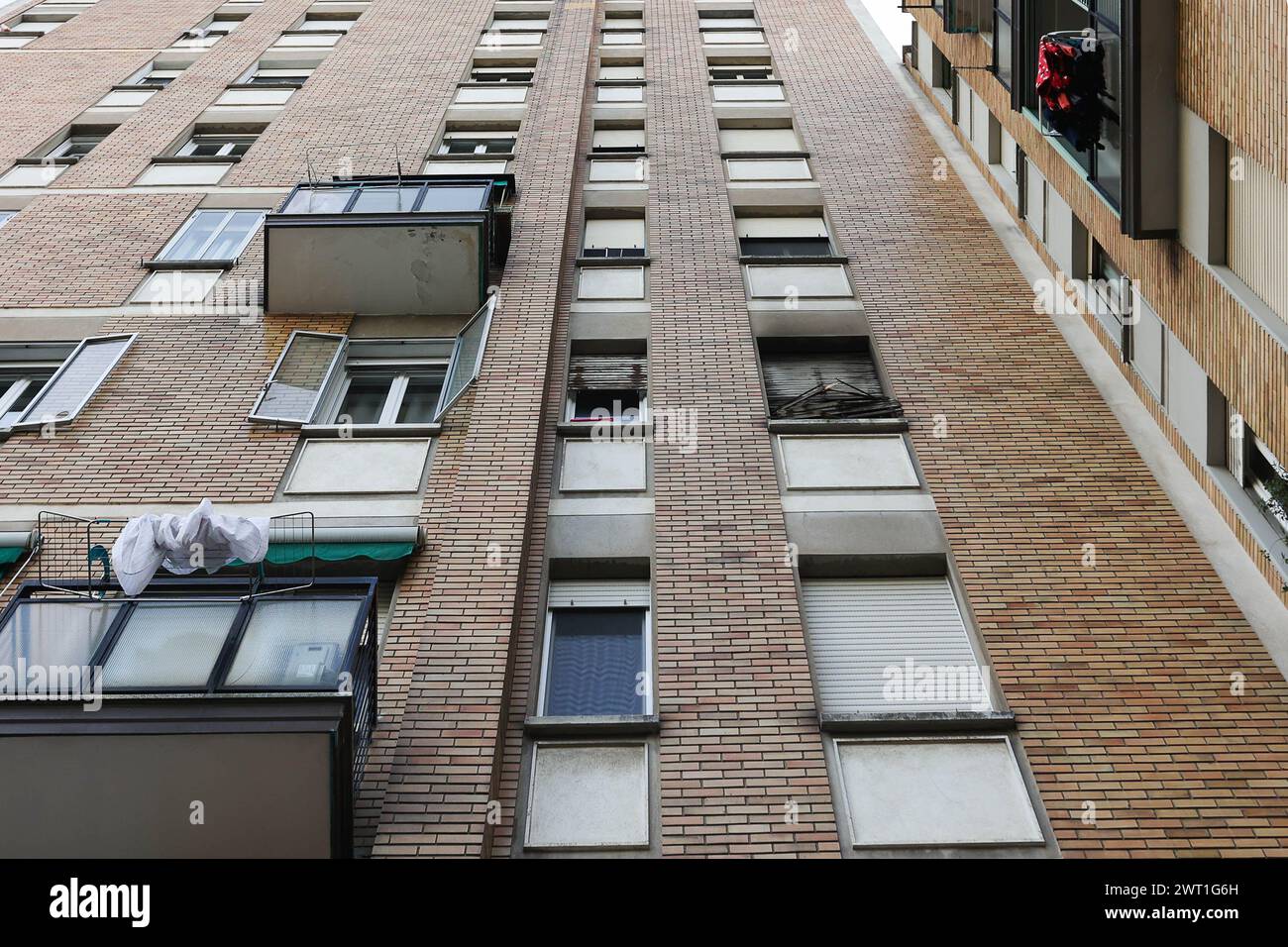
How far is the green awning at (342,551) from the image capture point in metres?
11.4

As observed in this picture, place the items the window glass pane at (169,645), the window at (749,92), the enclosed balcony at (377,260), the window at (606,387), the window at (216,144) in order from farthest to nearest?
the window at (749,92) < the window at (216,144) < the enclosed balcony at (377,260) < the window at (606,387) < the window glass pane at (169,645)

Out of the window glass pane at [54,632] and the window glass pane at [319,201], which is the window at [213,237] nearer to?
the window glass pane at [319,201]

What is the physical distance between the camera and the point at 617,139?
Answer: 2361 centimetres

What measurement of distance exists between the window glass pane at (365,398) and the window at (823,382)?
15.7ft

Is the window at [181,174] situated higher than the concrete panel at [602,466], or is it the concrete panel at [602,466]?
the window at [181,174]

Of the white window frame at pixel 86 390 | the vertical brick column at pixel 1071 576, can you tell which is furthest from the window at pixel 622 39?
the white window frame at pixel 86 390

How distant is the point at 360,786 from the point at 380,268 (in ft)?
27.3

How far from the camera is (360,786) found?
30.8 ft

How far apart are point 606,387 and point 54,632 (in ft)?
25.8

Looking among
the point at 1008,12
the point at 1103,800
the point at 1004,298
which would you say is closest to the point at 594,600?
the point at 1103,800

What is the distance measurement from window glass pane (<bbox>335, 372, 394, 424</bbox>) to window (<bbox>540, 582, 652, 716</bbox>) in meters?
3.91

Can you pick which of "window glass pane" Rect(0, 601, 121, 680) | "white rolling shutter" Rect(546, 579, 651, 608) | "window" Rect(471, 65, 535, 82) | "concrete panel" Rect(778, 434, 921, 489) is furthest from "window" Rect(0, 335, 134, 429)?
"window" Rect(471, 65, 535, 82)

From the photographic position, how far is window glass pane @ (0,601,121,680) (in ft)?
28.9

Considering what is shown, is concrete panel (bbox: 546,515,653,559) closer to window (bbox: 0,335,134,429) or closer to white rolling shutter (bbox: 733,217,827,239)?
window (bbox: 0,335,134,429)
